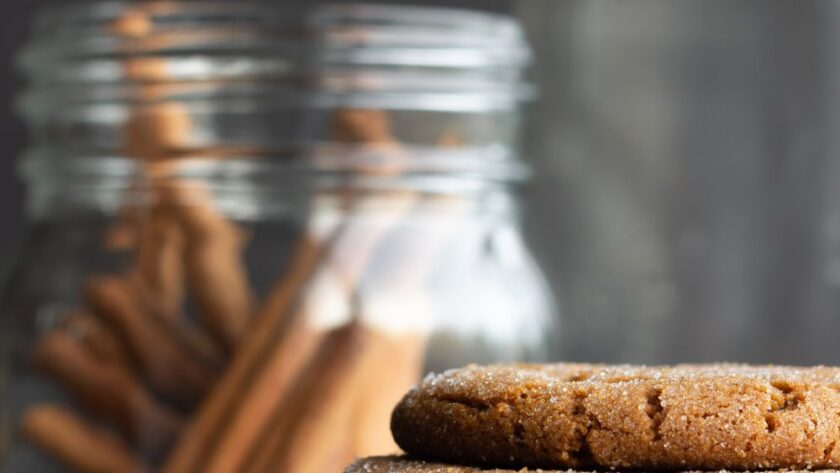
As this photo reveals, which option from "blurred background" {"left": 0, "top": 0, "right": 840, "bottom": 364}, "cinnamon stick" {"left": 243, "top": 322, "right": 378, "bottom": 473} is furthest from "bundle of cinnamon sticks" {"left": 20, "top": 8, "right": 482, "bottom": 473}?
"blurred background" {"left": 0, "top": 0, "right": 840, "bottom": 364}

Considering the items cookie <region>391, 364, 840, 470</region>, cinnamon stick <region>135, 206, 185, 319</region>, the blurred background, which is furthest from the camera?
the blurred background

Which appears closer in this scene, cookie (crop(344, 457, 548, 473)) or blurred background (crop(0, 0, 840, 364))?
cookie (crop(344, 457, 548, 473))

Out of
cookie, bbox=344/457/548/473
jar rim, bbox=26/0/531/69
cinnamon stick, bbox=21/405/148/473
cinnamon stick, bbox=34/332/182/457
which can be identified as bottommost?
cinnamon stick, bbox=21/405/148/473

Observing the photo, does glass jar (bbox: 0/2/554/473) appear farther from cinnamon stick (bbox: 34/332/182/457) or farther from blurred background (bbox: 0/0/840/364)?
blurred background (bbox: 0/0/840/364)

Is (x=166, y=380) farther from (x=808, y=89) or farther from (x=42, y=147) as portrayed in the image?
(x=808, y=89)

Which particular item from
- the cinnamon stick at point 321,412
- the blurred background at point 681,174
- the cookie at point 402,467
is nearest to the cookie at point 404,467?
the cookie at point 402,467

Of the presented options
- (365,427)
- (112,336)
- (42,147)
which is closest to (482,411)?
(365,427)
